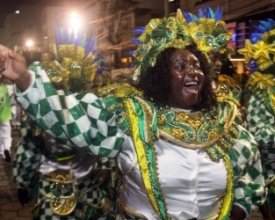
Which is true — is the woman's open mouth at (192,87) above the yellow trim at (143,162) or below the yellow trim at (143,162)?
above

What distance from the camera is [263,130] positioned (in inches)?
137

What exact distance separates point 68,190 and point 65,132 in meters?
1.45

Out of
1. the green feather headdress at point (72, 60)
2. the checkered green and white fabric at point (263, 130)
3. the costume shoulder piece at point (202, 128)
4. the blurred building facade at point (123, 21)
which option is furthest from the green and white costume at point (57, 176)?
the blurred building facade at point (123, 21)

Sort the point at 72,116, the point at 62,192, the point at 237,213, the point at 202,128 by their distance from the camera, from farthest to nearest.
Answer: the point at 62,192 → the point at 237,213 → the point at 202,128 → the point at 72,116

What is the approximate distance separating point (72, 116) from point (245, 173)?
1109mm

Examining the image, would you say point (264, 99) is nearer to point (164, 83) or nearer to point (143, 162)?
point (164, 83)

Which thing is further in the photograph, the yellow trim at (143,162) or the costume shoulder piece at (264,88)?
the costume shoulder piece at (264,88)

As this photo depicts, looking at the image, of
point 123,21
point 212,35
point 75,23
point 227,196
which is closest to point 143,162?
point 227,196

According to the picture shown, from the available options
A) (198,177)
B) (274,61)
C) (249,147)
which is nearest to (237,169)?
(249,147)

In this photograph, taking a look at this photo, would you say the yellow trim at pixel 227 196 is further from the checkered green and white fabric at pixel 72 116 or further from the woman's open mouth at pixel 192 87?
the checkered green and white fabric at pixel 72 116

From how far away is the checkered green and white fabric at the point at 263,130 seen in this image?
11.1 feet

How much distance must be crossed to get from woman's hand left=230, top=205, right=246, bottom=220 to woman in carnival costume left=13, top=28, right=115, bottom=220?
1226 mm

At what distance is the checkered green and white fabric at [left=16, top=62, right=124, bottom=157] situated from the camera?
6.08 feet

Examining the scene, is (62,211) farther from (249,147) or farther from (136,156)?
(249,147)
